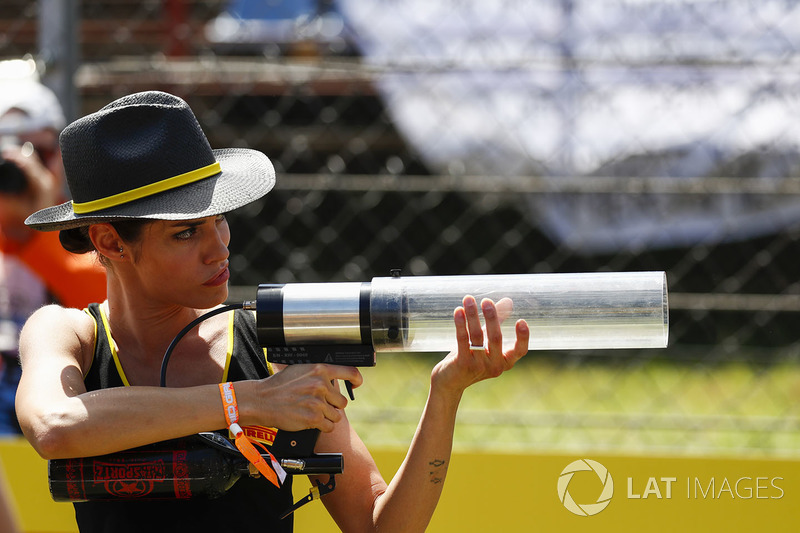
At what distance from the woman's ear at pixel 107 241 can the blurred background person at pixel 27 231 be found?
44.3 inches

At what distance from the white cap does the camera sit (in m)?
0.14

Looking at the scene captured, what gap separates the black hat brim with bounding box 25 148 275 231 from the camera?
4.41 ft

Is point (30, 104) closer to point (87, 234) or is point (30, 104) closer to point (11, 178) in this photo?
point (11, 178)

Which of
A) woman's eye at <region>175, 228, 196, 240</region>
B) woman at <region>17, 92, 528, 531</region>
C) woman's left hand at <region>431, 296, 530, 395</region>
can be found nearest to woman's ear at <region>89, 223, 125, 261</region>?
woman at <region>17, 92, 528, 531</region>

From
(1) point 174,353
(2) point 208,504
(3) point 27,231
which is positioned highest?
(3) point 27,231

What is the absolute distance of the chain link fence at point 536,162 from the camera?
10.9ft

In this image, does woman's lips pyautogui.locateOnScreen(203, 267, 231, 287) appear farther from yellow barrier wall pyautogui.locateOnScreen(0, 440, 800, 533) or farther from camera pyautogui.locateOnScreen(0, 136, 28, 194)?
camera pyautogui.locateOnScreen(0, 136, 28, 194)

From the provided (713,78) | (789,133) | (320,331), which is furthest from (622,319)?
(789,133)

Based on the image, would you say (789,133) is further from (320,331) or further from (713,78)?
(320,331)

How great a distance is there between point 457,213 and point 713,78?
1.87 metres

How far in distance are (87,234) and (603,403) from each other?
Answer: 9.85 feet

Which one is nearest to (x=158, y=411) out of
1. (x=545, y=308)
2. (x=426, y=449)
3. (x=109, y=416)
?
(x=109, y=416)

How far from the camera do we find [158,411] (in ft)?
4.21
